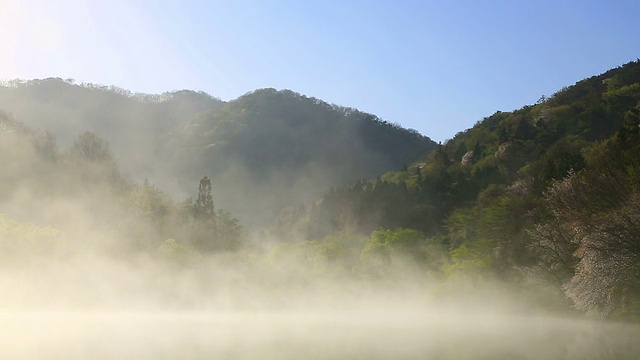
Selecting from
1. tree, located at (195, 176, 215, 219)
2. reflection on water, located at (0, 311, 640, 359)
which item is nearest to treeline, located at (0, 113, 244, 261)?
tree, located at (195, 176, 215, 219)

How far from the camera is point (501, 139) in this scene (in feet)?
496

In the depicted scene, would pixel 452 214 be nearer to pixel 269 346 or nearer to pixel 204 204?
pixel 204 204

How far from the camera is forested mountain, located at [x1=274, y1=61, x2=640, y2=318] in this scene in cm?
4425

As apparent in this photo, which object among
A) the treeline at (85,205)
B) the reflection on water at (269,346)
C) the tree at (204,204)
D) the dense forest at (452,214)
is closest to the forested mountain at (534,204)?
the dense forest at (452,214)

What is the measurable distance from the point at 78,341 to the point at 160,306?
47.0 metres

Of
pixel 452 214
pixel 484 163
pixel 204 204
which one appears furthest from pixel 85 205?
pixel 484 163

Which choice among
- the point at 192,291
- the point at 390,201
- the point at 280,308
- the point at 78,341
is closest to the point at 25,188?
the point at 192,291

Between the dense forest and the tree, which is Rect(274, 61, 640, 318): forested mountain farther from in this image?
the tree

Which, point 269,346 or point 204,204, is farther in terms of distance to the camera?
point 204,204

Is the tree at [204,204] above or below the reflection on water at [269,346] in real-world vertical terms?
above

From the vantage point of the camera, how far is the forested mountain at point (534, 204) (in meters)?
44.2

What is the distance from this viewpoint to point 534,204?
70.5 meters

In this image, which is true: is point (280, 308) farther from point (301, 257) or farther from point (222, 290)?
point (301, 257)

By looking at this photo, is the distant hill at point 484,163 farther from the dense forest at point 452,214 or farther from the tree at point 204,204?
the tree at point 204,204
